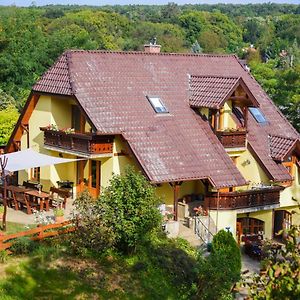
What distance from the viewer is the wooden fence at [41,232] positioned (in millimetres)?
20730

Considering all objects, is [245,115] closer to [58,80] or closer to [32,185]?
[58,80]

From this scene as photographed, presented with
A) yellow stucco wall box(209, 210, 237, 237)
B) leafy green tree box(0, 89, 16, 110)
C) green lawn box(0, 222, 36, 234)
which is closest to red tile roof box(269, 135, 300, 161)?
yellow stucco wall box(209, 210, 237, 237)

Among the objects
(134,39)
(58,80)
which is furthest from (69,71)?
(134,39)

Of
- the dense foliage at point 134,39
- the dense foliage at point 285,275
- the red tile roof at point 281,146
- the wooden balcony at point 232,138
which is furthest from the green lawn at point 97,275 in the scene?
the dense foliage at point 134,39

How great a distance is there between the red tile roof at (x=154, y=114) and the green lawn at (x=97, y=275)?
3853 millimetres

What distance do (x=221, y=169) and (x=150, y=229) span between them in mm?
5944

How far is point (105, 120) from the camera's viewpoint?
26.7 meters

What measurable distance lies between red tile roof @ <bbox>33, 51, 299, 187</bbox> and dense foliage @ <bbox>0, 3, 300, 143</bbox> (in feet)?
38.8

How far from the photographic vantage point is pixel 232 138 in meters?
28.6

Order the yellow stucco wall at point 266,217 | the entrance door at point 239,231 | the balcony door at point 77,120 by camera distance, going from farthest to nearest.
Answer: the yellow stucco wall at point 266,217 < the entrance door at point 239,231 < the balcony door at point 77,120

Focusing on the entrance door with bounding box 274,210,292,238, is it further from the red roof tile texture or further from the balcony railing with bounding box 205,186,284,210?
the red roof tile texture

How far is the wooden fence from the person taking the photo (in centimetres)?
2073

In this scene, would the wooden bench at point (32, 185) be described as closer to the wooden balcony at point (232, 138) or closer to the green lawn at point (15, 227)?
the green lawn at point (15, 227)

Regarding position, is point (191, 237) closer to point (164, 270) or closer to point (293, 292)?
point (164, 270)
